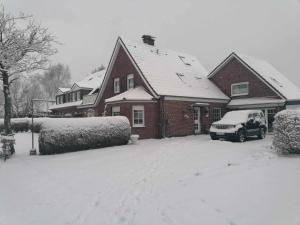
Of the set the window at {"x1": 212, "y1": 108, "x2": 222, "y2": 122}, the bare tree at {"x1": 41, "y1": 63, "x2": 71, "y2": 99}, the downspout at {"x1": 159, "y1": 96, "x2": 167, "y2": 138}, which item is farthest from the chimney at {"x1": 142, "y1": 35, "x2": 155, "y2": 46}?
the bare tree at {"x1": 41, "y1": 63, "x2": 71, "y2": 99}

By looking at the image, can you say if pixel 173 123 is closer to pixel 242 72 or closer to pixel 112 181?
pixel 242 72

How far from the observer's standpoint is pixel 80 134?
17.4 m

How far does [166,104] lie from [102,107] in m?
8.60

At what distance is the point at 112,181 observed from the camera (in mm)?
9773

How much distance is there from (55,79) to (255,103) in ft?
188

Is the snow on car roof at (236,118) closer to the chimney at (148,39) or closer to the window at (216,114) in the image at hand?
the window at (216,114)

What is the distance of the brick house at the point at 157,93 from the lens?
2395cm

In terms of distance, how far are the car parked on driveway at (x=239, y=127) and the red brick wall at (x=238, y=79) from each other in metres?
5.75

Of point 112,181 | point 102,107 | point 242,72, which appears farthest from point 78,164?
point 242,72

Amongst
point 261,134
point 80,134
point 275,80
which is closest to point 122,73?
point 80,134

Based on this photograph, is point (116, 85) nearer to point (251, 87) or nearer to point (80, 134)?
point (251, 87)

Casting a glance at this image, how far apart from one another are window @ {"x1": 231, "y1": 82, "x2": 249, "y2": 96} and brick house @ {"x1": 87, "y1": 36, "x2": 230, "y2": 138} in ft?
3.13

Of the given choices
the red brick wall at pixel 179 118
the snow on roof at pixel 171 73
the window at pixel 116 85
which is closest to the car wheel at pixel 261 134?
the red brick wall at pixel 179 118

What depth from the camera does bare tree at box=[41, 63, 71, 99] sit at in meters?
74.1
